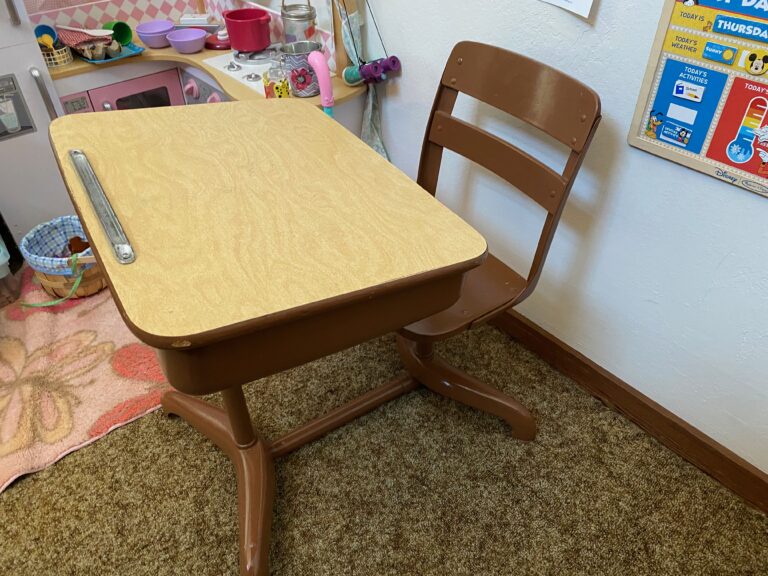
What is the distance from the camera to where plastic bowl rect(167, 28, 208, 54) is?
2.03 metres

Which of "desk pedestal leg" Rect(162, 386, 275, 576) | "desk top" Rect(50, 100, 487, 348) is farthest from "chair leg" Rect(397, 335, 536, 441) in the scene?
"desk top" Rect(50, 100, 487, 348)

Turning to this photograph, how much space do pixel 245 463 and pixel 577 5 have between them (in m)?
1.22

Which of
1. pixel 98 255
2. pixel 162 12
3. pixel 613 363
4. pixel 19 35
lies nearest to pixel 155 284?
pixel 98 255

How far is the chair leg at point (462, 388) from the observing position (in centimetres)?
145

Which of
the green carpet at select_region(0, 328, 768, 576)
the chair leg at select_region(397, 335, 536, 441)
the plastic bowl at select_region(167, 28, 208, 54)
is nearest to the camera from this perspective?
the green carpet at select_region(0, 328, 768, 576)

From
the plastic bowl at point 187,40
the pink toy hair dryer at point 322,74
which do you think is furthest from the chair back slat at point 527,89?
the plastic bowl at point 187,40

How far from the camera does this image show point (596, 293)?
58.5 inches

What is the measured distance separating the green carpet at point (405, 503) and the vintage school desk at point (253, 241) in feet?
0.50

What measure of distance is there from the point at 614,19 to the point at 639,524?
43.5 inches

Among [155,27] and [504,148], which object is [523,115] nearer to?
[504,148]

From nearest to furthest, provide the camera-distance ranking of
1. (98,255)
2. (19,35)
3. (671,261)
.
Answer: (98,255) < (671,261) < (19,35)

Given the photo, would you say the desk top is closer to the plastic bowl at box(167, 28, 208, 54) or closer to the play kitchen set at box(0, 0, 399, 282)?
the play kitchen set at box(0, 0, 399, 282)

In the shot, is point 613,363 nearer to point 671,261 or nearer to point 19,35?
point 671,261

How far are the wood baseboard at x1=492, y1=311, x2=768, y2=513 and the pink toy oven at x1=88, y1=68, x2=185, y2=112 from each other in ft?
5.03
